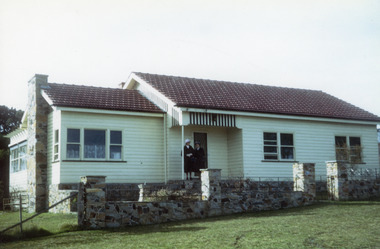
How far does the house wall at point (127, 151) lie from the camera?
1830 centimetres

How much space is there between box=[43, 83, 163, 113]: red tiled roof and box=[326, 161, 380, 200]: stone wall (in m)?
7.76

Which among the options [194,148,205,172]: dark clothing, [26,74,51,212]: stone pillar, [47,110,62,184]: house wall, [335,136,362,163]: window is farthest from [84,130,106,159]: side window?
[335,136,362,163]: window

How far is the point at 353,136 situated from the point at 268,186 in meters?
6.98

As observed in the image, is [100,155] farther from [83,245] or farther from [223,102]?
[83,245]

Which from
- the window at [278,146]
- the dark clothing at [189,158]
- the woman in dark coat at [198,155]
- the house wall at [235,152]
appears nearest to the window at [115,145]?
the dark clothing at [189,158]

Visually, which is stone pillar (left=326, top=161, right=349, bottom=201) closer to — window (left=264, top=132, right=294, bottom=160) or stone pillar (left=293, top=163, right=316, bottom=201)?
stone pillar (left=293, top=163, right=316, bottom=201)

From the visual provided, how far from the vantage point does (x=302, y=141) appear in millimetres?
21844

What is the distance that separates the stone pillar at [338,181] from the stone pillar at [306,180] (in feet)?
2.69

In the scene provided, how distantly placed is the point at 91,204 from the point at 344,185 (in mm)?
8917

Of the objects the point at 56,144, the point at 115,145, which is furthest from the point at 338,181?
the point at 56,144

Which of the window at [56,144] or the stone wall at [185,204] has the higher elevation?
the window at [56,144]

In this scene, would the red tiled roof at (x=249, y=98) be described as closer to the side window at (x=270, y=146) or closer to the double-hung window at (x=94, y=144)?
the side window at (x=270, y=146)

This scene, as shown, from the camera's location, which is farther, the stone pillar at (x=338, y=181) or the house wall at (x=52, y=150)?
the house wall at (x=52, y=150)

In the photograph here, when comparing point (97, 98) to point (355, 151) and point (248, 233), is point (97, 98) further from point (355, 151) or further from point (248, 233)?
point (355, 151)
